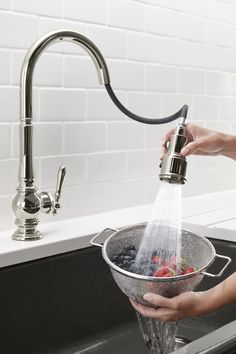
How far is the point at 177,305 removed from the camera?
750 millimetres

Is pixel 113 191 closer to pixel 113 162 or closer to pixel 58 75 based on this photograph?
pixel 113 162

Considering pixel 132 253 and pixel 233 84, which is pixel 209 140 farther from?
pixel 233 84

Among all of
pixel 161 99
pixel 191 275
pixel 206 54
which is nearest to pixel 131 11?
pixel 161 99

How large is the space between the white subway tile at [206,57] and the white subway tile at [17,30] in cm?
59

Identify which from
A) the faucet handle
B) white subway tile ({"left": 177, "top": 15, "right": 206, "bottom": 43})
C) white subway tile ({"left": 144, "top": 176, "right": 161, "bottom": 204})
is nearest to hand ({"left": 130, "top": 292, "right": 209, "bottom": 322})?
the faucet handle

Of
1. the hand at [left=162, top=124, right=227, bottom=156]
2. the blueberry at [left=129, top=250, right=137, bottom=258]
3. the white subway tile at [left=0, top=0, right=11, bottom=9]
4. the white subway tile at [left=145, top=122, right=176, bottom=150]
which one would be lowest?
the blueberry at [left=129, top=250, right=137, bottom=258]

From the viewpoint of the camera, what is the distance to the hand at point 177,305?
29.5 inches

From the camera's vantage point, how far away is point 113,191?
1365 millimetres

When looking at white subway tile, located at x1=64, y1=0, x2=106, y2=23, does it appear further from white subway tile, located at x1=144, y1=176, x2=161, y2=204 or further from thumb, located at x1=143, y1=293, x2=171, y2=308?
thumb, located at x1=143, y1=293, x2=171, y2=308

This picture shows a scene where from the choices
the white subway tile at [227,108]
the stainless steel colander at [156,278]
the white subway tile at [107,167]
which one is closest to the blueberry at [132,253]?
the stainless steel colander at [156,278]

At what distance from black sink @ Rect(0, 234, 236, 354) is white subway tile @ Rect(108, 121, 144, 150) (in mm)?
355

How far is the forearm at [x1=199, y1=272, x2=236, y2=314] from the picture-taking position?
0.74m

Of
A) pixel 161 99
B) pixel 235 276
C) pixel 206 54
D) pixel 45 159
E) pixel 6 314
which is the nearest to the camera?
pixel 235 276

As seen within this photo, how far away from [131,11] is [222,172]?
60 cm
